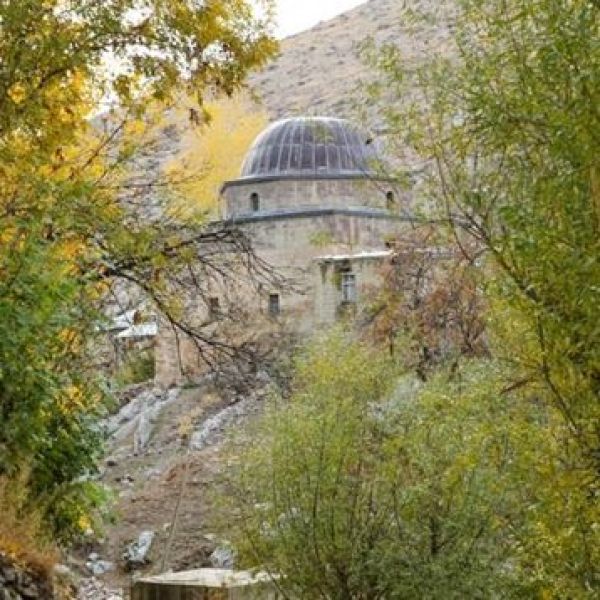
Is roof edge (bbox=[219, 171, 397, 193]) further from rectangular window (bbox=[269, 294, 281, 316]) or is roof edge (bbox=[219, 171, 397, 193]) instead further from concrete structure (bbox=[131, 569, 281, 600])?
concrete structure (bbox=[131, 569, 281, 600])

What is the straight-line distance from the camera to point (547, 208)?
16.2ft

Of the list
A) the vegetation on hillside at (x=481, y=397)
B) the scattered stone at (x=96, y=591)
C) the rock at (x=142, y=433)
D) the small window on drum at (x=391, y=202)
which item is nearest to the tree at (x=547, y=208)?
the vegetation on hillside at (x=481, y=397)

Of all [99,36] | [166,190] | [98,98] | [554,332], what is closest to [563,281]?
[554,332]

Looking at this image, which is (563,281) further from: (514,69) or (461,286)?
(461,286)

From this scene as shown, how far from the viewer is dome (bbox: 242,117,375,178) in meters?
33.6

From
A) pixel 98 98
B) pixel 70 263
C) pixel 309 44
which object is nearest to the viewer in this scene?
pixel 70 263

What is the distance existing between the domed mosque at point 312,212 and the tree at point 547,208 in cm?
2307

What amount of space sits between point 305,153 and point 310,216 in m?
2.68

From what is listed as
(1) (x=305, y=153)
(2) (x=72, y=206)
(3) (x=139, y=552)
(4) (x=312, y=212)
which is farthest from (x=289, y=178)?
(2) (x=72, y=206)

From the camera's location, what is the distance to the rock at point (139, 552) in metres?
17.8

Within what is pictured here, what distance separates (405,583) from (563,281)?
4.84 m

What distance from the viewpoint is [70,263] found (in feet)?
25.1

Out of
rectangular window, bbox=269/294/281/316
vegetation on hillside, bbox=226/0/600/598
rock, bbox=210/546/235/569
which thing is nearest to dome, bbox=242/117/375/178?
rectangular window, bbox=269/294/281/316

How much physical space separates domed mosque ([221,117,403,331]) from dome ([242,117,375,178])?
0.03m
